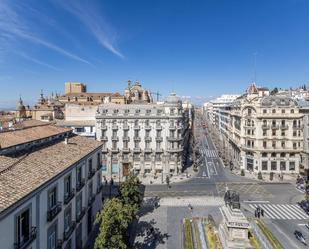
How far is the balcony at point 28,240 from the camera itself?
21306 mm

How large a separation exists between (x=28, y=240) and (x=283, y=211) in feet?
147

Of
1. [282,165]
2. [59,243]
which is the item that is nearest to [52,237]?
[59,243]

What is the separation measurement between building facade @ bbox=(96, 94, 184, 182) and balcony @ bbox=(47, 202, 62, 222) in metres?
47.4

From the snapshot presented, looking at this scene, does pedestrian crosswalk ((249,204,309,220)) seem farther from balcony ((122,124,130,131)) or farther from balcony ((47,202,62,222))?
balcony ((47,202,62,222))

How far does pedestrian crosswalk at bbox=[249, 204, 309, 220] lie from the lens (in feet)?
161

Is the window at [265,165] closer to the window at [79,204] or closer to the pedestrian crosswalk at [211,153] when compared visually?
the pedestrian crosswalk at [211,153]

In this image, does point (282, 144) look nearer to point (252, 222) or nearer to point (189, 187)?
point (189, 187)

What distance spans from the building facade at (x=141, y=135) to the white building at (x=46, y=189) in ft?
103

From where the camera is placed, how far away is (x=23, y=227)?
2275 centimetres

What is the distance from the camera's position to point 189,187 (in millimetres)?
67688

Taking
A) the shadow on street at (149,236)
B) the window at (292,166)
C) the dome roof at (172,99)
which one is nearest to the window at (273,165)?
the window at (292,166)

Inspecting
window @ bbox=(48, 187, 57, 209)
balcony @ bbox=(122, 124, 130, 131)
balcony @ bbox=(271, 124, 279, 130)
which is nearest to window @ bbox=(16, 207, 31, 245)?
window @ bbox=(48, 187, 57, 209)

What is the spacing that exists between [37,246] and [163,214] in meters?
28.5

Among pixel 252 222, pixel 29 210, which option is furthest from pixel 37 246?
pixel 252 222
